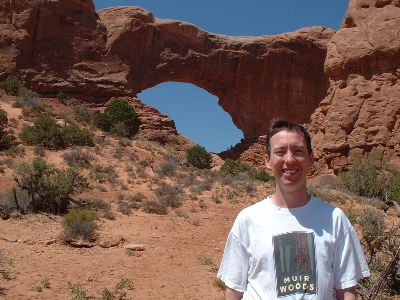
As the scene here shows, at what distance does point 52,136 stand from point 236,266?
17225 mm

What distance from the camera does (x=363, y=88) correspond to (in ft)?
67.5

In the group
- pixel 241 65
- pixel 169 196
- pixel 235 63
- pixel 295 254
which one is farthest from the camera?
pixel 241 65

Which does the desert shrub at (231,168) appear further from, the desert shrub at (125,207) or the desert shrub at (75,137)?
the desert shrub at (125,207)

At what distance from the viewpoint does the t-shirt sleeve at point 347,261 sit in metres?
2.26

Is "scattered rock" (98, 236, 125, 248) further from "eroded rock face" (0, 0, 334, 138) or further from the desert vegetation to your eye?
"eroded rock face" (0, 0, 334, 138)

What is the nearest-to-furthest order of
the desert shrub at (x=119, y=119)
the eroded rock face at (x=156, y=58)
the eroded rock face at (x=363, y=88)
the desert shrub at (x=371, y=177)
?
1. the desert shrub at (x=371, y=177)
2. the eroded rock face at (x=363, y=88)
3. the desert shrub at (x=119, y=119)
4. the eroded rock face at (x=156, y=58)

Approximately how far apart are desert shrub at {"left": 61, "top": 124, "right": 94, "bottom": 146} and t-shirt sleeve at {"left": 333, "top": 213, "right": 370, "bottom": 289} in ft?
57.8

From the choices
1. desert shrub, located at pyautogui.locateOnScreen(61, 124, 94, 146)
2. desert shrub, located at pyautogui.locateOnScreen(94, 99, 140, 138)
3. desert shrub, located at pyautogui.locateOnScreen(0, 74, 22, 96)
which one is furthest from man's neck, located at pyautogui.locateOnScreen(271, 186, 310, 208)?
desert shrub, located at pyautogui.locateOnScreen(0, 74, 22, 96)

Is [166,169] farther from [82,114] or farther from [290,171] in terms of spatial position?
[290,171]

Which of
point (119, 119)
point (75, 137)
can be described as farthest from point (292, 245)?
point (119, 119)

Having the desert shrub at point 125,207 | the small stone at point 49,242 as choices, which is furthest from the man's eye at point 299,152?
the desert shrub at point 125,207

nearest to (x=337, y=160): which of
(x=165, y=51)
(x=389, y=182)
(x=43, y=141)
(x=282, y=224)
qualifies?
(x=389, y=182)

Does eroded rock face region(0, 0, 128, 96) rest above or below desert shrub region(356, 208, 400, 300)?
above

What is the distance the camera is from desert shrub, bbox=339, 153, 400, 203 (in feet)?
57.5
